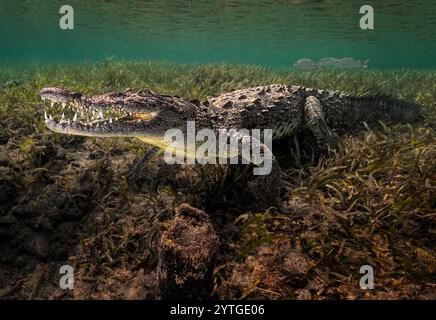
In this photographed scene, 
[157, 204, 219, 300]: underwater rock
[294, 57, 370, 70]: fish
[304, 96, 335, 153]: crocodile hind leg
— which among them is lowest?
[157, 204, 219, 300]: underwater rock

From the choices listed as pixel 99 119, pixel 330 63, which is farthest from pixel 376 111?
pixel 330 63

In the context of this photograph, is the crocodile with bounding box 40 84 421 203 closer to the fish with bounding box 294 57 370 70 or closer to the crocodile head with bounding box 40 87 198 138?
the crocodile head with bounding box 40 87 198 138

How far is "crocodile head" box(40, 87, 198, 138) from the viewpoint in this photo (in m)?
3.55

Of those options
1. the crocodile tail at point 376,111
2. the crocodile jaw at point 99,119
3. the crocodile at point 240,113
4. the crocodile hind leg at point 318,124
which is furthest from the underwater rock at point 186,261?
the crocodile tail at point 376,111

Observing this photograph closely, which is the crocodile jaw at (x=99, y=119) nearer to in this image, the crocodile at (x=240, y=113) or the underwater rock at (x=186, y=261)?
the crocodile at (x=240, y=113)

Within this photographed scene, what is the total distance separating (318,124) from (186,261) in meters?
3.60

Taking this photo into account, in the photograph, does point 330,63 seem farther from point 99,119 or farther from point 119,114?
point 99,119

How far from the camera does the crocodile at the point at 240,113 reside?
3764 mm

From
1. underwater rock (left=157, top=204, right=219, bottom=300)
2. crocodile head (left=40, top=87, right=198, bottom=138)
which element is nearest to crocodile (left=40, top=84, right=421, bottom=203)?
crocodile head (left=40, top=87, right=198, bottom=138)

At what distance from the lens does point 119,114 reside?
408 cm

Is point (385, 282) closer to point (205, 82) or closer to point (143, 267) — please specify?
point (143, 267)

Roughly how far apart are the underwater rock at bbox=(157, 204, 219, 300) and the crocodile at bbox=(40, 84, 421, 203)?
1274 millimetres

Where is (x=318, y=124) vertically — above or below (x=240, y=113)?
below

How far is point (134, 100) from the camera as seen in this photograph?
3.94m
